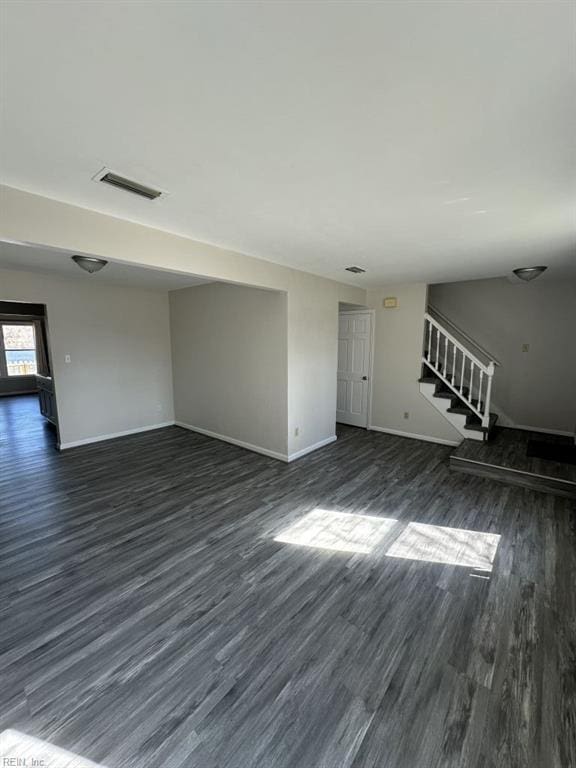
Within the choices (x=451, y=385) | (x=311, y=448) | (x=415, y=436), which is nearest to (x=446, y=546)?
(x=311, y=448)

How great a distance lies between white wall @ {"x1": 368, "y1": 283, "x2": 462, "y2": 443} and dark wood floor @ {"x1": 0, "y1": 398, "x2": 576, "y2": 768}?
1.81m

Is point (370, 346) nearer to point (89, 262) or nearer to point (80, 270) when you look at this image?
point (89, 262)

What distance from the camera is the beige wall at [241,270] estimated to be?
214 centimetres

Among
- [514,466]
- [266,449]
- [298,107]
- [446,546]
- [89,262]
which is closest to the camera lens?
[298,107]

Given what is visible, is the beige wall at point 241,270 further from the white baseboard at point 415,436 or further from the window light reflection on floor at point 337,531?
the window light reflection on floor at point 337,531

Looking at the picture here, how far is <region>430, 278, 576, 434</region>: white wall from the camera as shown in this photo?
539 cm

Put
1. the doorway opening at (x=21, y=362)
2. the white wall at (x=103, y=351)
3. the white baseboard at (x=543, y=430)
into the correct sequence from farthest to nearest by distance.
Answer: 1. the doorway opening at (x=21, y=362)
2. the white baseboard at (x=543, y=430)
3. the white wall at (x=103, y=351)

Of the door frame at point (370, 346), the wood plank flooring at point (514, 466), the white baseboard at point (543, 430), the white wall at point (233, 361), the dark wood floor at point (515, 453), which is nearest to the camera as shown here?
the wood plank flooring at point (514, 466)

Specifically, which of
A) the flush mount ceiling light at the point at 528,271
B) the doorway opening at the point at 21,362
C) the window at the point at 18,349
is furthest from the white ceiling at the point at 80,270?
the window at the point at 18,349

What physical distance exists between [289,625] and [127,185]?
2.89 meters

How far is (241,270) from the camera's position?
141 inches

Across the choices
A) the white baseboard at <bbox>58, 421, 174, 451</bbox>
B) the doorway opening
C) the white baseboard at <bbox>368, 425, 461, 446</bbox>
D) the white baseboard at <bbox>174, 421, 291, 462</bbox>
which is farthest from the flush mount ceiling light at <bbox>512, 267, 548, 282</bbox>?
the doorway opening

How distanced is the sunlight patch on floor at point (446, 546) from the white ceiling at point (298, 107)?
268 cm

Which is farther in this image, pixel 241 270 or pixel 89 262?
pixel 241 270
